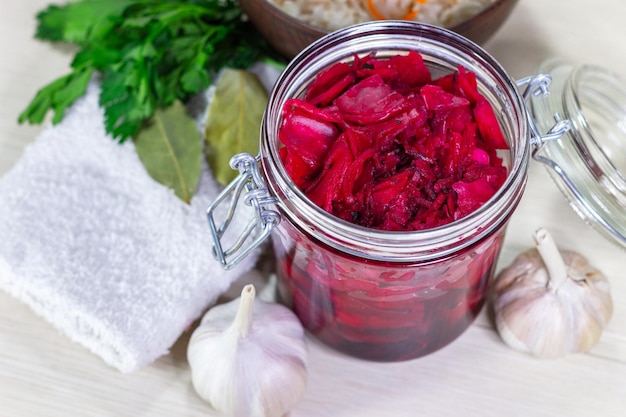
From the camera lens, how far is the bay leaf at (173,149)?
4.04ft

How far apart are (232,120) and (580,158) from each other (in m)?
0.53

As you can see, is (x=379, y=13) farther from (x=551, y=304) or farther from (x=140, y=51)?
(x=551, y=304)

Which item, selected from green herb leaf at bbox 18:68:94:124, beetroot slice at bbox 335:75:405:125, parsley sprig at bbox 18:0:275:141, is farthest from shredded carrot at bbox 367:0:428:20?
green herb leaf at bbox 18:68:94:124

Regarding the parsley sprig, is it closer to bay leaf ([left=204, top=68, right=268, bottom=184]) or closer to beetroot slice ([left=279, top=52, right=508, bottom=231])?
bay leaf ([left=204, top=68, right=268, bottom=184])

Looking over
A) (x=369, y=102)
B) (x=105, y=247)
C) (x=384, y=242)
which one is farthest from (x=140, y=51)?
(x=384, y=242)

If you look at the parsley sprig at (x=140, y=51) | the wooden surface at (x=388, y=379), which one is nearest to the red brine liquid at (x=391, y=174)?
the wooden surface at (x=388, y=379)

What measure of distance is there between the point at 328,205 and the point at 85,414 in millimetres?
479

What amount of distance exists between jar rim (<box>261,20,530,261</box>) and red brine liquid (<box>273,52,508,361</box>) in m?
0.02

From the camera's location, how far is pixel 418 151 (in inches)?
37.1

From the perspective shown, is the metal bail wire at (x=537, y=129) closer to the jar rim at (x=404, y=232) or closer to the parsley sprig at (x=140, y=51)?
the jar rim at (x=404, y=232)

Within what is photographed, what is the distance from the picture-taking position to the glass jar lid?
1040 millimetres

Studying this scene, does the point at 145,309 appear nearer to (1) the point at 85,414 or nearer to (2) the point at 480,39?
(1) the point at 85,414

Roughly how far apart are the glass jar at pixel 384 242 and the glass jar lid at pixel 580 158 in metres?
0.05

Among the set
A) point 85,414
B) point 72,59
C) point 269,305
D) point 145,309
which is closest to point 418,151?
point 269,305
